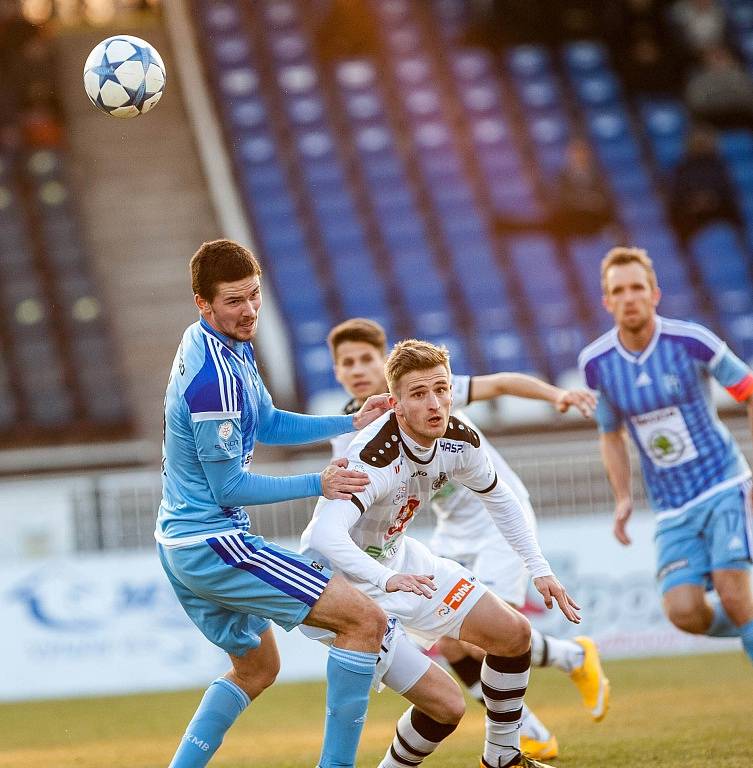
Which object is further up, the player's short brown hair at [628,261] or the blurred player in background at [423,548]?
the player's short brown hair at [628,261]

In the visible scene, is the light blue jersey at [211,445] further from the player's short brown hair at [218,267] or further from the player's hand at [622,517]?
the player's hand at [622,517]

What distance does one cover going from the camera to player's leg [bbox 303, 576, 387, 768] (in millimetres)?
4711

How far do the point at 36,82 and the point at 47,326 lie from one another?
4.39 meters

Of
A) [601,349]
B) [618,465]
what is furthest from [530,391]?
[618,465]

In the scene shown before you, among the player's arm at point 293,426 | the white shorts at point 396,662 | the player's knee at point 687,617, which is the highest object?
the player's arm at point 293,426

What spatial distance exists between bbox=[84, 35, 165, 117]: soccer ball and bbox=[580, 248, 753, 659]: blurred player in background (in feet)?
7.94

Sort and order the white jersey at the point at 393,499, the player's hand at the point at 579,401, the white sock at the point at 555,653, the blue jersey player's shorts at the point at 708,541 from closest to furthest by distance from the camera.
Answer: the white jersey at the point at 393,499
the player's hand at the point at 579,401
the blue jersey player's shorts at the point at 708,541
the white sock at the point at 555,653

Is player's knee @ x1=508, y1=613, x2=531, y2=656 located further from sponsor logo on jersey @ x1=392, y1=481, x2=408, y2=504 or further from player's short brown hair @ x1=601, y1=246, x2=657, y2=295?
player's short brown hair @ x1=601, y1=246, x2=657, y2=295

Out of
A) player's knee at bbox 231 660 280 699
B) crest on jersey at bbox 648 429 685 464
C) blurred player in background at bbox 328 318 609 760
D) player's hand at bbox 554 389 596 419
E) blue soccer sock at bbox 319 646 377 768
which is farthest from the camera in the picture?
crest on jersey at bbox 648 429 685 464

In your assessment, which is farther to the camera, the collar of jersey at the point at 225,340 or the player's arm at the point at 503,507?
the player's arm at the point at 503,507

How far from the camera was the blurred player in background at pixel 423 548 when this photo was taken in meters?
4.97

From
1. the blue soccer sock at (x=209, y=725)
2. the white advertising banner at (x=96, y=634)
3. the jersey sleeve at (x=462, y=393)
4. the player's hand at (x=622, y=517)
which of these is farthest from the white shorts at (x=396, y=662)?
the white advertising banner at (x=96, y=634)

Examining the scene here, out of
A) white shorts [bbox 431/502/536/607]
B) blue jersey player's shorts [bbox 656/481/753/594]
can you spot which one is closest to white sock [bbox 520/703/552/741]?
white shorts [bbox 431/502/536/607]

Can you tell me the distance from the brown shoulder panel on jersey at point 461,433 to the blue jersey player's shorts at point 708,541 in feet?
5.91
